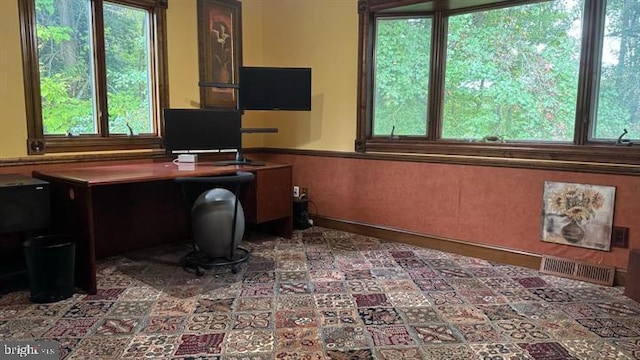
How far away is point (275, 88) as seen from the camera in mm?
4285

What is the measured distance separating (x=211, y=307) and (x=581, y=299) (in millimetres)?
2427

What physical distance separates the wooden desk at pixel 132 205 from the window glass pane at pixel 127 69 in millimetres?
454

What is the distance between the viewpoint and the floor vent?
3176 mm

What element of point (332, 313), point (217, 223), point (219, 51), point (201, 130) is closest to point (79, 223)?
point (217, 223)

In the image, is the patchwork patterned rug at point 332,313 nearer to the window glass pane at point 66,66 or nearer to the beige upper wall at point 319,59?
the window glass pane at point 66,66

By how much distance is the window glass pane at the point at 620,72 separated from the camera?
10.2ft

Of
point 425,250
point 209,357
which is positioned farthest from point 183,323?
point 425,250

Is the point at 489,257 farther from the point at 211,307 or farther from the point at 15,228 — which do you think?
the point at 15,228

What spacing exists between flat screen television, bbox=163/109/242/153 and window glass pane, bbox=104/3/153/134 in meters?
0.41

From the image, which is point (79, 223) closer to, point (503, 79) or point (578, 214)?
point (503, 79)

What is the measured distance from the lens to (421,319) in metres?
2.58

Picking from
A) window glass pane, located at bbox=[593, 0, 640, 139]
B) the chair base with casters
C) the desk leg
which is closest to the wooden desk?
the desk leg

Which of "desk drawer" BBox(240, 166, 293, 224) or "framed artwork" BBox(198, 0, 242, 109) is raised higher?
"framed artwork" BBox(198, 0, 242, 109)

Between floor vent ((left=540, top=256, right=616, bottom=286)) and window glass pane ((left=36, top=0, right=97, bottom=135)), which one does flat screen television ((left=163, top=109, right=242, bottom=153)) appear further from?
floor vent ((left=540, top=256, right=616, bottom=286))
